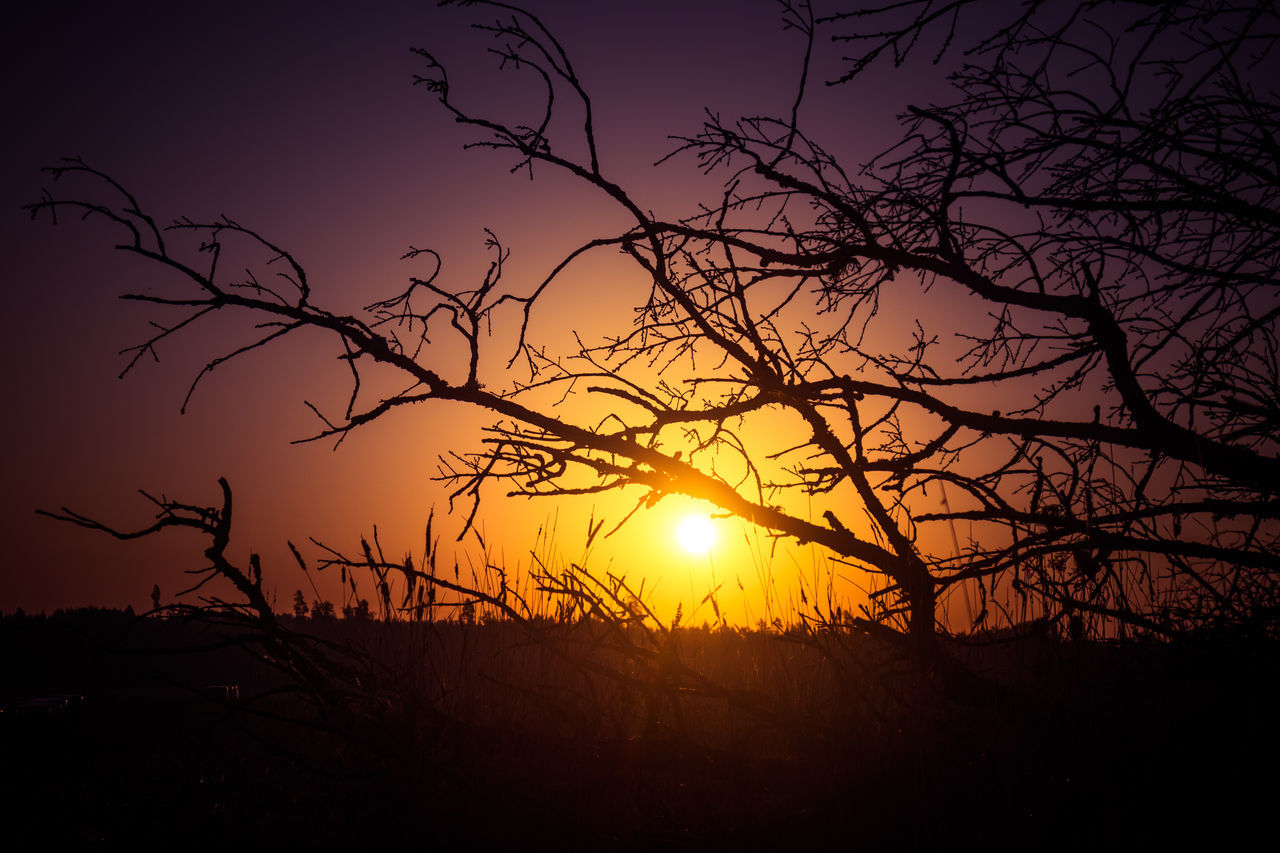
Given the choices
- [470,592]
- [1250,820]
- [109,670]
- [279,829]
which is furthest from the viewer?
[109,670]

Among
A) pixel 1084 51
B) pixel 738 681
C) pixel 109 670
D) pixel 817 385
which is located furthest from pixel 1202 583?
pixel 109 670

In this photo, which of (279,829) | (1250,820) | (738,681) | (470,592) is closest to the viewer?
(1250,820)

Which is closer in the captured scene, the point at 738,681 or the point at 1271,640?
the point at 1271,640

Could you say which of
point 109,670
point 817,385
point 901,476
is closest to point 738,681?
point 901,476

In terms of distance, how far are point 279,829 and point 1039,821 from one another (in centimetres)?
288

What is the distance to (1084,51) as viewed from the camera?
304 centimetres

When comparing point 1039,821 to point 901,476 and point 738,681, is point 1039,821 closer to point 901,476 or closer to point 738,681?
point 901,476

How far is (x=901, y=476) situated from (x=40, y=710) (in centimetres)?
621

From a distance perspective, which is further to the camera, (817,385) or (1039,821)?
(817,385)

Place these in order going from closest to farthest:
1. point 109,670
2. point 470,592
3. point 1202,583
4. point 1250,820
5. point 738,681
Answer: point 1250,820
point 1202,583
point 470,592
point 738,681
point 109,670

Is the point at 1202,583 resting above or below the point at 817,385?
below

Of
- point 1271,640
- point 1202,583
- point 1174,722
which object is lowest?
point 1174,722

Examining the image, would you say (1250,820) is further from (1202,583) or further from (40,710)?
(40,710)

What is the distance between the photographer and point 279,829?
2.79 metres
